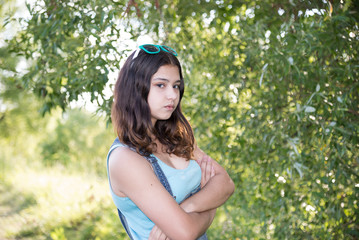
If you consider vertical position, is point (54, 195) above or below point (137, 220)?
below

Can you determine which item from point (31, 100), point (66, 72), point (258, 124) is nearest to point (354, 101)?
point (258, 124)

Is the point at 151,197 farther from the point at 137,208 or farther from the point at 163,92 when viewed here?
the point at 163,92

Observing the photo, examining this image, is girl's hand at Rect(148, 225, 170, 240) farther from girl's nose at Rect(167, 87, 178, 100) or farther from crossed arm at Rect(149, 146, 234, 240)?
girl's nose at Rect(167, 87, 178, 100)

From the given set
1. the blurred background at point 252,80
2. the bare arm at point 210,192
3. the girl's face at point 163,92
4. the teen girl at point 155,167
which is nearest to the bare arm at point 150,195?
the teen girl at point 155,167

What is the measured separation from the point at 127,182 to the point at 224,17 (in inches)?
62.2

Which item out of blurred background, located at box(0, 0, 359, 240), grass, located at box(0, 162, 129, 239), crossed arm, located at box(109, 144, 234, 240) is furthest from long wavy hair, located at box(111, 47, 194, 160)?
grass, located at box(0, 162, 129, 239)

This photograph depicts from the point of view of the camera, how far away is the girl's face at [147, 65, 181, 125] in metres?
1.56

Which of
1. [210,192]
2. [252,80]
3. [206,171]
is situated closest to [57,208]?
[252,80]

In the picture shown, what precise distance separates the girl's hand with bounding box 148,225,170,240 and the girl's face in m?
0.43

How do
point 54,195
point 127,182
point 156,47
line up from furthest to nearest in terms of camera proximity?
1. point 54,195
2. point 156,47
3. point 127,182

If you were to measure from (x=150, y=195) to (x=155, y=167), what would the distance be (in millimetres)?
154

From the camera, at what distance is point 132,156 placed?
4.53ft

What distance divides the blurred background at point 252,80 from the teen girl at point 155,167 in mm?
585

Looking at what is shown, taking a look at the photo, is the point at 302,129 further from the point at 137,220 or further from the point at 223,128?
the point at 137,220
